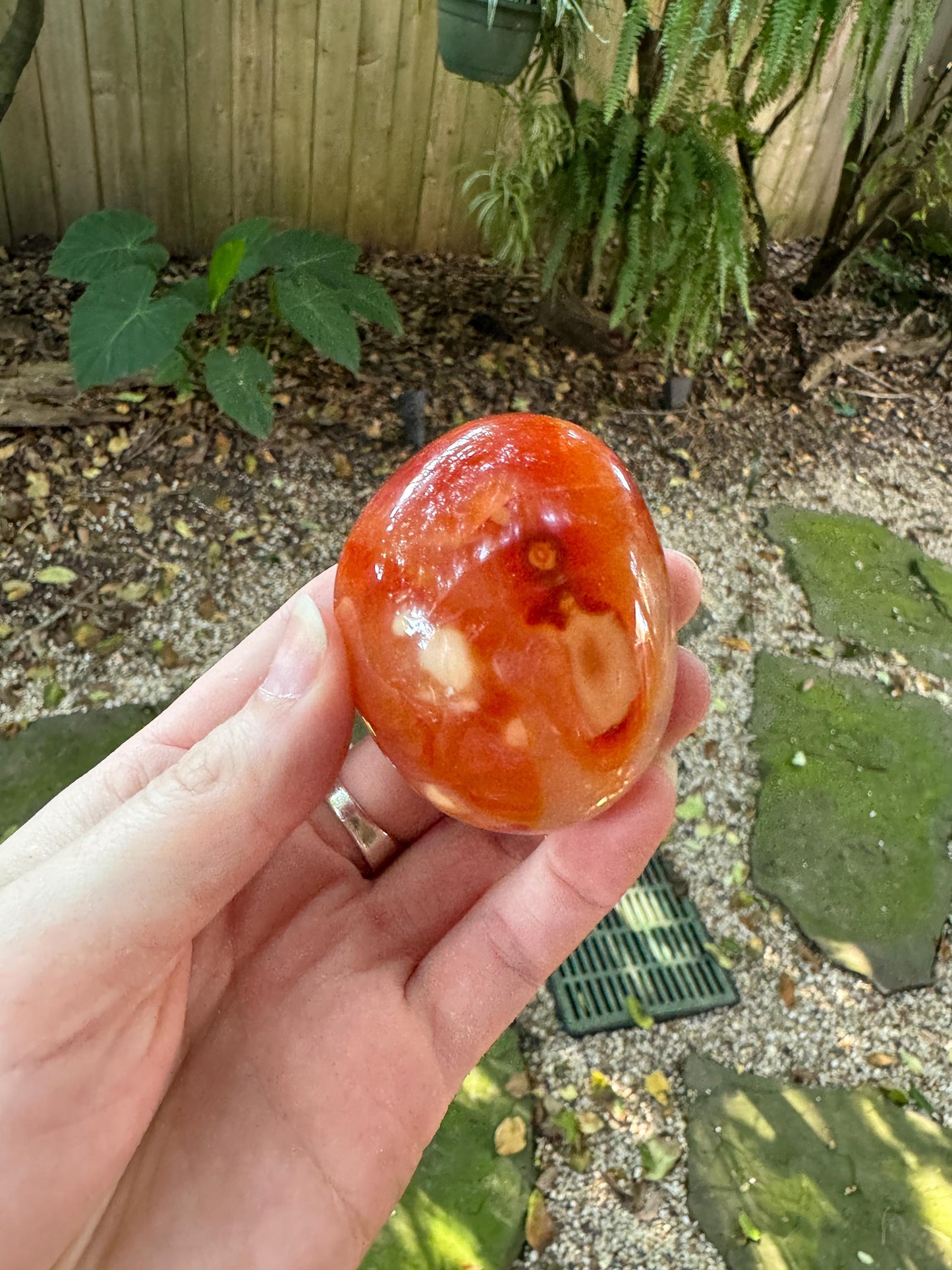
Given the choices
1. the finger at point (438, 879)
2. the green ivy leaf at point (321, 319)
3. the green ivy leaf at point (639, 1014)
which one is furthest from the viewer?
the green ivy leaf at point (321, 319)

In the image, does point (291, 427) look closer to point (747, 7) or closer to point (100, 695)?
point (100, 695)

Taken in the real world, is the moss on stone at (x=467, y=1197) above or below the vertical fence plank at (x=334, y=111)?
below

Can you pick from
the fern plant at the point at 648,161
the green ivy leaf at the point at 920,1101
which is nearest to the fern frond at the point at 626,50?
the fern plant at the point at 648,161

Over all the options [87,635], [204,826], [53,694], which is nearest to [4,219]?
[87,635]

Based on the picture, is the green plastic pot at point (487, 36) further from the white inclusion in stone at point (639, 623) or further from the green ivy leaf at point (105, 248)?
the white inclusion in stone at point (639, 623)

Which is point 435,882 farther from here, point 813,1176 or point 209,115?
point 209,115
